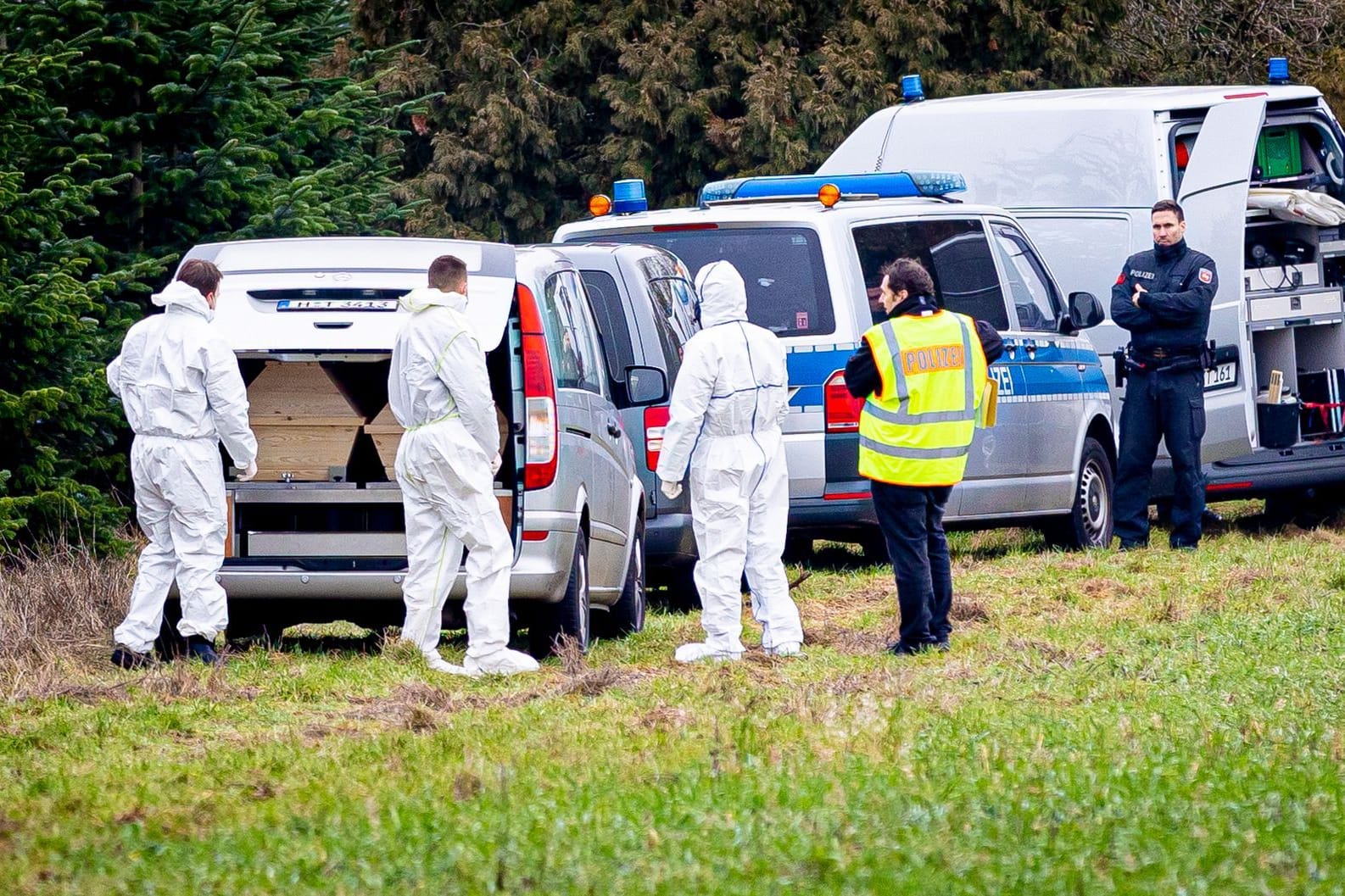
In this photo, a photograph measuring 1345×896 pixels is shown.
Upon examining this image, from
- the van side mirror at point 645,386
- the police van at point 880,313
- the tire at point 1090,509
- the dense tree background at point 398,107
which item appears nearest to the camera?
the van side mirror at point 645,386

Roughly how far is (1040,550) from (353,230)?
5.28 meters

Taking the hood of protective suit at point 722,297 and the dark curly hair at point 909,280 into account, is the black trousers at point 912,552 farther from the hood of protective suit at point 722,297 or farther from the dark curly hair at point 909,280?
the hood of protective suit at point 722,297

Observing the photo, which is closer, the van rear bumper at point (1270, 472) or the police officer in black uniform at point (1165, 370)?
the police officer in black uniform at point (1165, 370)

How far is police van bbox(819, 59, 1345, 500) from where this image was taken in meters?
13.0

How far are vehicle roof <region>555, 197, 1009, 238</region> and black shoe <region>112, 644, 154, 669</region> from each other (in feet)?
13.0

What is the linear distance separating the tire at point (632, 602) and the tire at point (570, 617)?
30.3 inches

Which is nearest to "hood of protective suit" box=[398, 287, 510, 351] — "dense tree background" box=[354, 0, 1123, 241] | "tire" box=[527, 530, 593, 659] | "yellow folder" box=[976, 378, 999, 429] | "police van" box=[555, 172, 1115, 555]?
"tire" box=[527, 530, 593, 659]

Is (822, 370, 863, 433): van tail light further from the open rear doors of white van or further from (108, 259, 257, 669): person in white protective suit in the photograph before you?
the open rear doors of white van

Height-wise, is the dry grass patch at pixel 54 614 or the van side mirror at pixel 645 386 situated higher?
the van side mirror at pixel 645 386

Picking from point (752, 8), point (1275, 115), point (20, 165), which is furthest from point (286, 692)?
point (752, 8)

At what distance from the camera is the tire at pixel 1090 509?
12570 mm

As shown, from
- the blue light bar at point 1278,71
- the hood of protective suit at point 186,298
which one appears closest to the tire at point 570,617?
the hood of protective suit at point 186,298

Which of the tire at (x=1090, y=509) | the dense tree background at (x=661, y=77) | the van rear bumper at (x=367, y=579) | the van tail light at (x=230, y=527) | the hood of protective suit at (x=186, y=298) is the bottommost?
the tire at (x=1090, y=509)

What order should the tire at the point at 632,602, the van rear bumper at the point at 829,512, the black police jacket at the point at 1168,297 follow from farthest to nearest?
the black police jacket at the point at 1168,297, the van rear bumper at the point at 829,512, the tire at the point at 632,602
